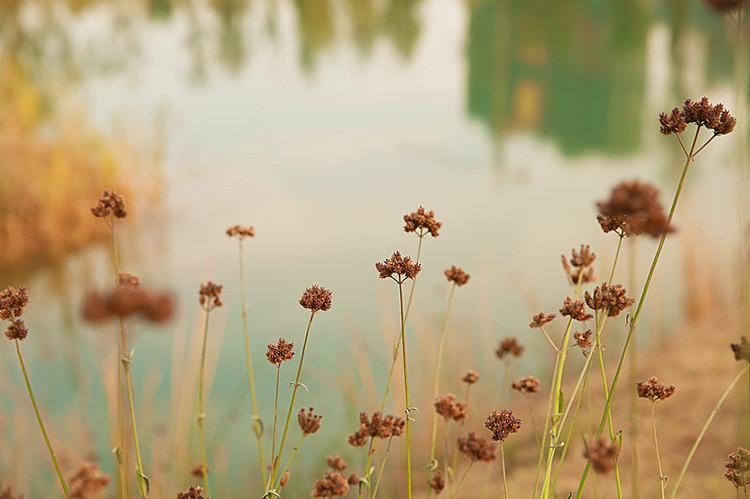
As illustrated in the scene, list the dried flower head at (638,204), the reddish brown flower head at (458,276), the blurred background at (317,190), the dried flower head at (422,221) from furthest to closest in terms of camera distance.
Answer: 1. the blurred background at (317,190)
2. the reddish brown flower head at (458,276)
3. the dried flower head at (422,221)
4. the dried flower head at (638,204)

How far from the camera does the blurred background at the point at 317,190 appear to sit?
13.7ft

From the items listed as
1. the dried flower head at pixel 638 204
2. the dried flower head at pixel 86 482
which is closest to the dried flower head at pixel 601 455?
the dried flower head at pixel 638 204

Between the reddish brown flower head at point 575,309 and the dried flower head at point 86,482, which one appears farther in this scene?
the reddish brown flower head at point 575,309

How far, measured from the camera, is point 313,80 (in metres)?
14.5

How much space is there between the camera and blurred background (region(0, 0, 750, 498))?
4.17 metres

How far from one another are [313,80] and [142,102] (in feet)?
14.8

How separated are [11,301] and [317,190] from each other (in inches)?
321

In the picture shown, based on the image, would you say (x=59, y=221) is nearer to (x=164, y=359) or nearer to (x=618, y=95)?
(x=164, y=359)

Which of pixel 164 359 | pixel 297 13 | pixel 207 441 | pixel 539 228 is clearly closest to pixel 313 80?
pixel 297 13

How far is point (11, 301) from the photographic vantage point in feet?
3.42

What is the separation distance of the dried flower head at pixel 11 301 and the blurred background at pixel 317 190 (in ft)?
0.38

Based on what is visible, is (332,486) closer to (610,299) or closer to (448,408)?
(448,408)

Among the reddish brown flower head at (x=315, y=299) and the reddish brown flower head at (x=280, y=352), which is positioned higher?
the reddish brown flower head at (x=315, y=299)

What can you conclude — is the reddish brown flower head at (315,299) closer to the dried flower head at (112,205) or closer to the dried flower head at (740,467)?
the dried flower head at (112,205)
